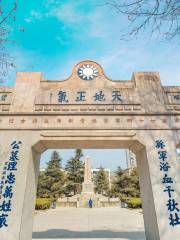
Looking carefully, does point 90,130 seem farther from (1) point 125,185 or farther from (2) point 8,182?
(1) point 125,185

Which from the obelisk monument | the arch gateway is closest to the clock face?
the arch gateway

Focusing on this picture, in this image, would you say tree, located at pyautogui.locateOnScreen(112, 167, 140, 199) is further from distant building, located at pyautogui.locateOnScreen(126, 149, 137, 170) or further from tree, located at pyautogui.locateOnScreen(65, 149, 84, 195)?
distant building, located at pyautogui.locateOnScreen(126, 149, 137, 170)

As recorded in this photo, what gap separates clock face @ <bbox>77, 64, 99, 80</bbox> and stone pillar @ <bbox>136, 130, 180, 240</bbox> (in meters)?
2.91

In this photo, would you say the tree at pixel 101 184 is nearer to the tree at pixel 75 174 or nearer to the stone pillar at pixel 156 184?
the tree at pixel 75 174

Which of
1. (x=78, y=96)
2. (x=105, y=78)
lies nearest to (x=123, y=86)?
(x=105, y=78)

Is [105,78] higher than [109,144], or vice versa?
[105,78]

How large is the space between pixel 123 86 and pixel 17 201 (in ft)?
17.6

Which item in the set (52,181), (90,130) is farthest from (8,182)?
(52,181)

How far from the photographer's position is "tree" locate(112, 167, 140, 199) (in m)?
27.6

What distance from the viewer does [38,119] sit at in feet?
21.9

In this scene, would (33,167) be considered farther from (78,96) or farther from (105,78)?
(105,78)

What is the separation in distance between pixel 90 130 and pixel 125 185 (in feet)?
81.7

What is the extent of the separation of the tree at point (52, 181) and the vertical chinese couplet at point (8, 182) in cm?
2516

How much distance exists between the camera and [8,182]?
5836mm
